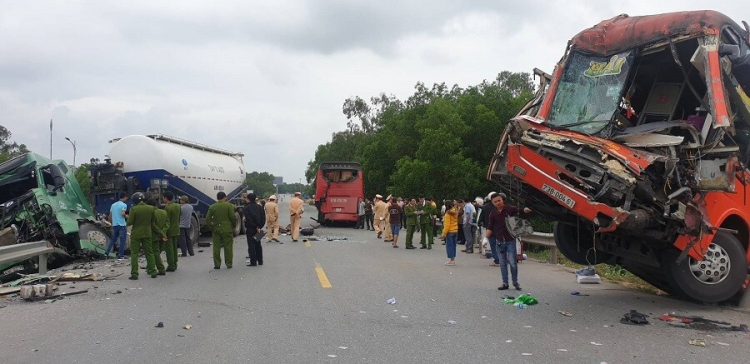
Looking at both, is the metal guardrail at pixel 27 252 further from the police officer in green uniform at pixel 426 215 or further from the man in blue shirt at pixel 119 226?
the police officer in green uniform at pixel 426 215

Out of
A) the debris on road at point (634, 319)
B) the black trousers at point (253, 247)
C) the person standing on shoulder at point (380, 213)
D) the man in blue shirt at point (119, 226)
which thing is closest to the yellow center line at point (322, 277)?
the black trousers at point (253, 247)

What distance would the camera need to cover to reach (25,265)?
13.3 metres

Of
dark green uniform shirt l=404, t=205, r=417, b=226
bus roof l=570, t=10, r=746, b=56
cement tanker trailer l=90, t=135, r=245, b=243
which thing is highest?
bus roof l=570, t=10, r=746, b=56

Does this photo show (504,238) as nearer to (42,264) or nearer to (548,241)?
(548,241)

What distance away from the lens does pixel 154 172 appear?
63.8 feet

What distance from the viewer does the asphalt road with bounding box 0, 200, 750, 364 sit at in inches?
241

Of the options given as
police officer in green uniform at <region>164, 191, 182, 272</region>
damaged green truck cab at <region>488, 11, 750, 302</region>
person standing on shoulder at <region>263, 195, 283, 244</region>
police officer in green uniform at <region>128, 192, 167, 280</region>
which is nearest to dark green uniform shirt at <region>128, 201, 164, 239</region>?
police officer in green uniform at <region>128, 192, 167, 280</region>

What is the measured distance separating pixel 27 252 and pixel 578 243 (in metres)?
10.4

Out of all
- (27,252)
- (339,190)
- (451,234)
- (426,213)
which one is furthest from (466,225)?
(339,190)

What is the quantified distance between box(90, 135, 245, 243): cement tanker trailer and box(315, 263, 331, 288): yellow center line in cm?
751

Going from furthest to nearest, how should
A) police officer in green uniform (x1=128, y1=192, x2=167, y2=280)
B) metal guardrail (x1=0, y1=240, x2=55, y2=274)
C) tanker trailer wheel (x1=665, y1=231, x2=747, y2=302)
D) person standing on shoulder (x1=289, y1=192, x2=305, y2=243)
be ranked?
person standing on shoulder (x1=289, y1=192, x2=305, y2=243)
police officer in green uniform (x1=128, y1=192, x2=167, y2=280)
metal guardrail (x1=0, y1=240, x2=55, y2=274)
tanker trailer wheel (x1=665, y1=231, x2=747, y2=302)

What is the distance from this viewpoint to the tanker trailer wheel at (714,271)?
834cm

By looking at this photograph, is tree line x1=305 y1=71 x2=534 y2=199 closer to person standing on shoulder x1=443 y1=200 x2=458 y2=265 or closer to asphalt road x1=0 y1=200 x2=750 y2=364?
person standing on shoulder x1=443 y1=200 x2=458 y2=265

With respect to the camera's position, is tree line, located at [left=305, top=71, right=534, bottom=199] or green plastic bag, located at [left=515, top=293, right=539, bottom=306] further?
tree line, located at [left=305, top=71, right=534, bottom=199]
